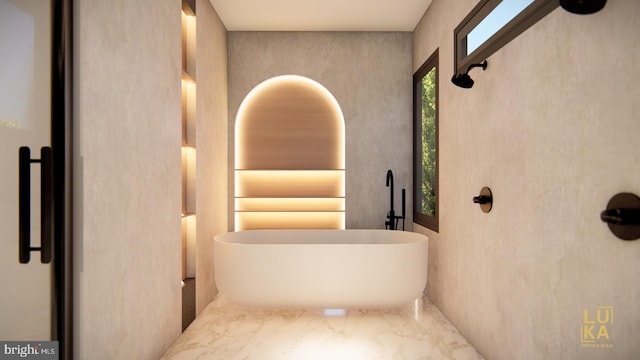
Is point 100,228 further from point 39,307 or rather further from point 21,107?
point 21,107

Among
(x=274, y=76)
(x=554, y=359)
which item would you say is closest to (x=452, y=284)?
(x=554, y=359)

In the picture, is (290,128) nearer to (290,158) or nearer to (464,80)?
(290,158)

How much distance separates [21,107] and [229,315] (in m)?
2.23

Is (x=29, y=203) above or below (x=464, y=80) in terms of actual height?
below

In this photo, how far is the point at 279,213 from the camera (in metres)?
4.12

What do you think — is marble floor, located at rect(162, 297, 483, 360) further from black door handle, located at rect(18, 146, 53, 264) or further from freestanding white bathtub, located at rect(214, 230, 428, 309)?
black door handle, located at rect(18, 146, 53, 264)

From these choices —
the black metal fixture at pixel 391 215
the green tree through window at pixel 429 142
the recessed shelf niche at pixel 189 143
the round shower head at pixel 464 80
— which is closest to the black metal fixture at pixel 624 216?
the round shower head at pixel 464 80

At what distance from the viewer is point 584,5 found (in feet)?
4.13

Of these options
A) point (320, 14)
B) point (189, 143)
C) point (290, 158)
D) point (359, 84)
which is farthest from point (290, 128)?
point (189, 143)

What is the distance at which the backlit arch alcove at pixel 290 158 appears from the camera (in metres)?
4.09

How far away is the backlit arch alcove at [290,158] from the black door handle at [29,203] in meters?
2.73

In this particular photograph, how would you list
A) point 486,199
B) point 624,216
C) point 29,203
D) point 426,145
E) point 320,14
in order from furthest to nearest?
point 426,145 < point 320,14 < point 486,199 < point 29,203 < point 624,216

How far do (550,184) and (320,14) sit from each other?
273cm

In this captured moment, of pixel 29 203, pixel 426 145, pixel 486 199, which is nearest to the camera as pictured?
pixel 29 203
